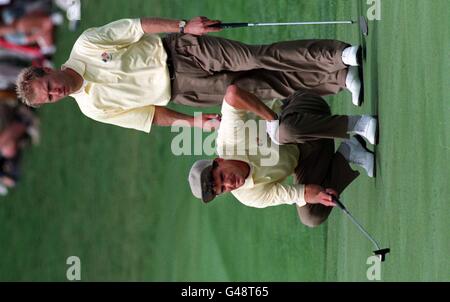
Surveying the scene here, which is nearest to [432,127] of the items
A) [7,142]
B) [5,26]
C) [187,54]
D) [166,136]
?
[187,54]

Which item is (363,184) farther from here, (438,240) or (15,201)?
(15,201)

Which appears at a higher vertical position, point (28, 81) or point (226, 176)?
point (28, 81)

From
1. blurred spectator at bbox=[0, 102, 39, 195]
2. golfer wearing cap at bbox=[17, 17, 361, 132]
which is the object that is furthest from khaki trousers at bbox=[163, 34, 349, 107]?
blurred spectator at bbox=[0, 102, 39, 195]

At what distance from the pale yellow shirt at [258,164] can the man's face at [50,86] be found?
903 mm

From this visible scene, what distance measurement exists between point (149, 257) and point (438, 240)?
7.46 m

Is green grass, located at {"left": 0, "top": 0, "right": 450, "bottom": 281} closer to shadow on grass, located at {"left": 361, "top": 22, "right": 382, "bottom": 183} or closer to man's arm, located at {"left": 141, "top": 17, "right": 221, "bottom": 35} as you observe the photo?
shadow on grass, located at {"left": 361, "top": 22, "right": 382, "bottom": 183}

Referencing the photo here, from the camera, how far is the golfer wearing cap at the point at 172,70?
417cm

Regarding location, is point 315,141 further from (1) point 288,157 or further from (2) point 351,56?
(2) point 351,56

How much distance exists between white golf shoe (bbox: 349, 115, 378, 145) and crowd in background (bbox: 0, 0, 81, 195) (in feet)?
8.78

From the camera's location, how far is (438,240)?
3125 millimetres

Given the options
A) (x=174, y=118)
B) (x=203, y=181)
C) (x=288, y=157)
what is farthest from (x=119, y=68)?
(x=288, y=157)

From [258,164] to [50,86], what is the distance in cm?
123

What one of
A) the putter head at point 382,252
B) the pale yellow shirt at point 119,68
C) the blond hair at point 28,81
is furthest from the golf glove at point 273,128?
the blond hair at point 28,81

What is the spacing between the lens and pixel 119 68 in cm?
430
